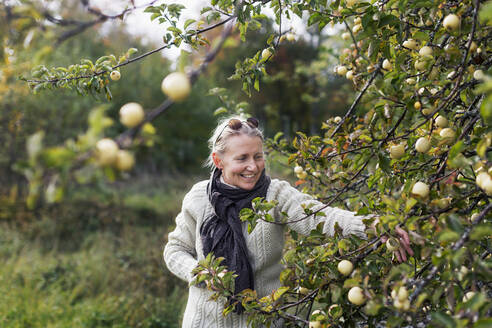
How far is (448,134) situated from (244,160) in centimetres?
92

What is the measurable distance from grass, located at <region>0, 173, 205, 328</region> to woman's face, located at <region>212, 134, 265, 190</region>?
2.00m

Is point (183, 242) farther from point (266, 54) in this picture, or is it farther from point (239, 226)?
point (266, 54)

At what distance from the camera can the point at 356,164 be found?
1.33 m

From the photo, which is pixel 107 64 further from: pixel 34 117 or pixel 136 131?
pixel 34 117

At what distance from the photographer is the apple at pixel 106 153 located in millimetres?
597

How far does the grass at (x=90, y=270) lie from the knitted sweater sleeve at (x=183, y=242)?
1.58 m

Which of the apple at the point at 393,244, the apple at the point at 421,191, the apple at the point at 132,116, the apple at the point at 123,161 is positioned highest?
the apple at the point at 132,116

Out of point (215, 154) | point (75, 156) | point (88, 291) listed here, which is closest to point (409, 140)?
point (215, 154)

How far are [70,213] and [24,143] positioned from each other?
1813 millimetres

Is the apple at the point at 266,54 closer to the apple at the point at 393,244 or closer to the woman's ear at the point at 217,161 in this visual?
the woman's ear at the point at 217,161

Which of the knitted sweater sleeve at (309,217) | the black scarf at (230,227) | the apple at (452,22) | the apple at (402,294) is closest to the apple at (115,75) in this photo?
the black scarf at (230,227)

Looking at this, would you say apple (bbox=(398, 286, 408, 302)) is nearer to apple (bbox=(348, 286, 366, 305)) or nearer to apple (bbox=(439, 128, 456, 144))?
Result: apple (bbox=(348, 286, 366, 305))

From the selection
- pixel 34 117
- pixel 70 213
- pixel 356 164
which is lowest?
pixel 70 213

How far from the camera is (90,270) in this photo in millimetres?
4633
